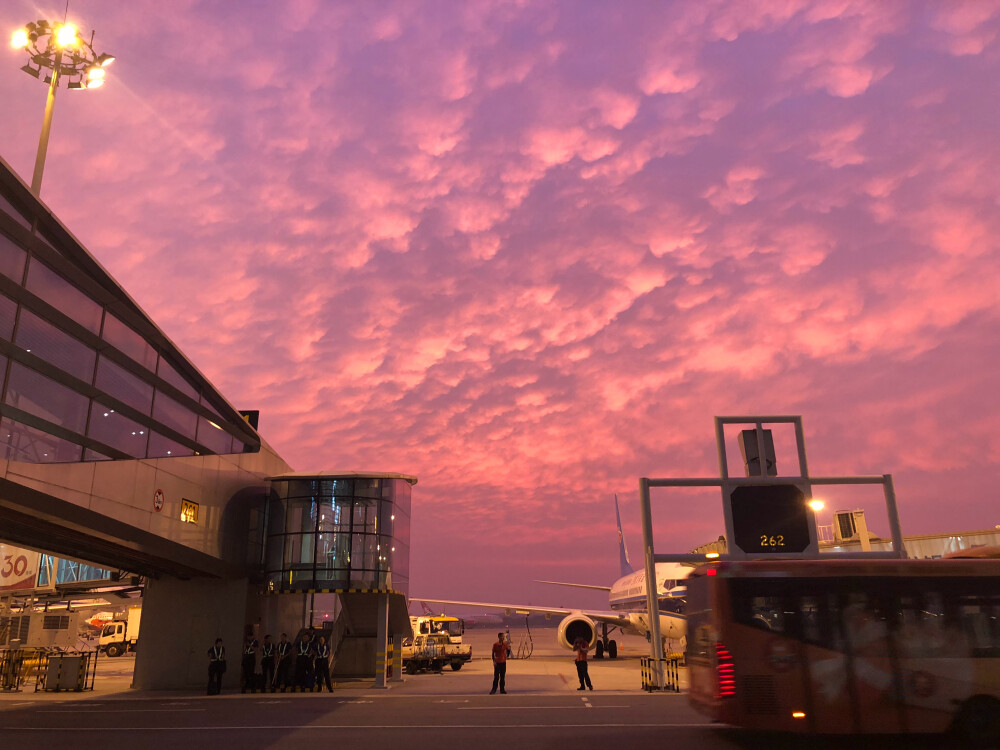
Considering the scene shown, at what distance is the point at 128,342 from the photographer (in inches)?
768

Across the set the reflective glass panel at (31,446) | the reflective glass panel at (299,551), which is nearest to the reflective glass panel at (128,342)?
the reflective glass panel at (31,446)

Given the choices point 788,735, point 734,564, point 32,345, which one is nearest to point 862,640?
point 734,564

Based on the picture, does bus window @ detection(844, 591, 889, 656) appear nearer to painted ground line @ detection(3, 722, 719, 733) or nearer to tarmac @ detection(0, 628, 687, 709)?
painted ground line @ detection(3, 722, 719, 733)

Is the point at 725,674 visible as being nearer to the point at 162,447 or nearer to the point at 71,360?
the point at 71,360

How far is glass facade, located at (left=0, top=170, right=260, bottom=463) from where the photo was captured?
48.3ft

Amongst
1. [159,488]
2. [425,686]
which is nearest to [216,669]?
[159,488]

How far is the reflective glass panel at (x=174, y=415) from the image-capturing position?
69.1 ft

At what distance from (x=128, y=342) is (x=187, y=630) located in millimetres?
11875

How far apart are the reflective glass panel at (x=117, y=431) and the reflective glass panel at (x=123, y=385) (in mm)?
478

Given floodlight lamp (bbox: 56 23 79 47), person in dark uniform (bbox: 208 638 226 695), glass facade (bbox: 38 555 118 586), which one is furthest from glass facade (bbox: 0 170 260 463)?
glass facade (bbox: 38 555 118 586)

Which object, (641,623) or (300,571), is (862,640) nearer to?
(300,571)

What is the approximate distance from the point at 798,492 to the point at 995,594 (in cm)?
1064

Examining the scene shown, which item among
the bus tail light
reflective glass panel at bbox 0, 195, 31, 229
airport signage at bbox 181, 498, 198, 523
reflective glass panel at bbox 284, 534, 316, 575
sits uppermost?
reflective glass panel at bbox 0, 195, 31, 229

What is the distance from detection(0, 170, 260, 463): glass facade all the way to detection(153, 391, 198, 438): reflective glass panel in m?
0.03
